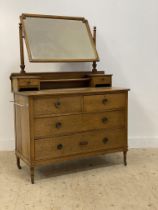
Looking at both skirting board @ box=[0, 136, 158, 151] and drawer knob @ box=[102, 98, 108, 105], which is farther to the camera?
skirting board @ box=[0, 136, 158, 151]

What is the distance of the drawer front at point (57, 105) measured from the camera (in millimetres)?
2613

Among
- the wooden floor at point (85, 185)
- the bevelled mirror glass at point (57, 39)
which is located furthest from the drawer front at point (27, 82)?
the wooden floor at point (85, 185)

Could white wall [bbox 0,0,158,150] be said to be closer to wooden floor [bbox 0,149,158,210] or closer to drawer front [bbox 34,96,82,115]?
wooden floor [bbox 0,149,158,210]

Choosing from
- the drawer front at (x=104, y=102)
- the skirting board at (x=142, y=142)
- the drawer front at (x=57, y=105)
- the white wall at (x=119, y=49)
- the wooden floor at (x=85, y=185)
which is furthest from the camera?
the skirting board at (x=142, y=142)

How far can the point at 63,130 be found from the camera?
2.74 metres

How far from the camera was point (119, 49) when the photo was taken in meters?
3.59

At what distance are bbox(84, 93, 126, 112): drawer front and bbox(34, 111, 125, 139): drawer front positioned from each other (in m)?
0.06

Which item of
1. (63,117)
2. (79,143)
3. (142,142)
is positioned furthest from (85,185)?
(142,142)

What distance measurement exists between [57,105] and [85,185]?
0.71m

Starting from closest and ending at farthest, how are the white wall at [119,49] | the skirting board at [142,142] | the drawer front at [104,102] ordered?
1. the drawer front at [104,102]
2. the white wall at [119,49]
3. the skirting board at [142,142]

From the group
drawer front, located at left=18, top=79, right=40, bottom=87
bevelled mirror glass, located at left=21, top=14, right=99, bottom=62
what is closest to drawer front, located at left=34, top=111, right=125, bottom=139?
drawer front, located at left=18, top=79, right=40, bottom=87

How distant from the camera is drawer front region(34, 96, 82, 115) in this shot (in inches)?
103

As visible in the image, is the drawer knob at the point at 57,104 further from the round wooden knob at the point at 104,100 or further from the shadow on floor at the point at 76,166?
the shadow on floor at the point at 76,166

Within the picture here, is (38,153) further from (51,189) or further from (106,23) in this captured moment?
(106,23)
